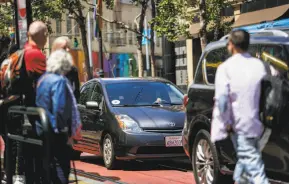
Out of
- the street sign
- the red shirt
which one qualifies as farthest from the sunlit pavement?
the red shirt

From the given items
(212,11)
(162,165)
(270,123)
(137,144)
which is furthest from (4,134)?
(212,11)

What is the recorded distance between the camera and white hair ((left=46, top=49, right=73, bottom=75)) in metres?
5.94

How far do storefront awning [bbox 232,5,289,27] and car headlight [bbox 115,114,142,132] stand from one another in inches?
505

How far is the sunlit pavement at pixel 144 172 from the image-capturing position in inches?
373

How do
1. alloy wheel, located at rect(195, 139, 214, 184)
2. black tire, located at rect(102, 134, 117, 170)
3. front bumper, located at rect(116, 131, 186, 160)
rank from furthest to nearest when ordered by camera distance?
black tire, located at rect(102, 134, 117, 170) < front bumper, located at rect(116, 131, 186, 160) < alloy wheel, located at rect(195, 139, 214, 184)

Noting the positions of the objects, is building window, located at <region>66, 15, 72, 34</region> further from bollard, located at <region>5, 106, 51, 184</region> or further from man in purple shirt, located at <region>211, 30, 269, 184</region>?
man in purple shirt, located at <region>211, 30, 269, 184</region>

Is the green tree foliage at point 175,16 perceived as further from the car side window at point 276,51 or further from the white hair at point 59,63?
the white hair at point 59,63

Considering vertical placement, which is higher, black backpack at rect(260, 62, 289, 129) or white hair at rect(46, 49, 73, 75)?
white hair at rect(46, 49, 73, 75)

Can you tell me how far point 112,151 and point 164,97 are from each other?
1695 mm

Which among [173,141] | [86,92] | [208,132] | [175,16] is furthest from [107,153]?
[175,16]

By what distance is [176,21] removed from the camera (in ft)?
63.5

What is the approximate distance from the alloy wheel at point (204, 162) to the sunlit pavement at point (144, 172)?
951mm

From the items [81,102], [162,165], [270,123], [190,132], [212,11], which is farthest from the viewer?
[212,11]

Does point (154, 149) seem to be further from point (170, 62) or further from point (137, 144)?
point (170, 62)
